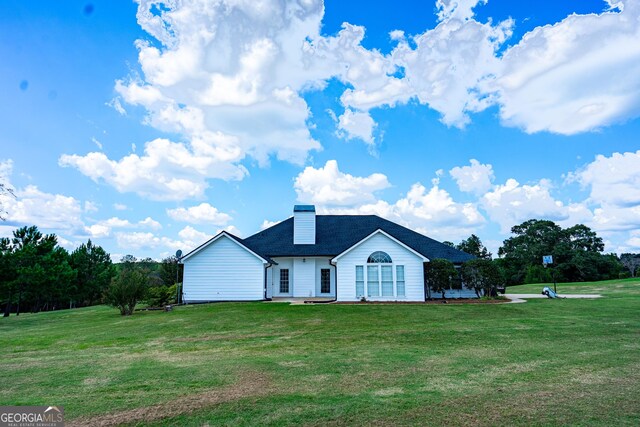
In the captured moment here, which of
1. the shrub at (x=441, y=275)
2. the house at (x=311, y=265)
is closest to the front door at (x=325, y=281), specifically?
the house at (x=311, y=265)

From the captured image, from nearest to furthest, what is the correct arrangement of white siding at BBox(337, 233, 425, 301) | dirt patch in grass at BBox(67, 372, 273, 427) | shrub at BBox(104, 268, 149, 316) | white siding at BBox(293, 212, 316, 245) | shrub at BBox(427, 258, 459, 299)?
dirt patch in grass at BBox(67, 372, 273, 427) < shrub at BBox(104, 268, 149, 316) < shrub at BBox(427, 258, 459, 299) < white siding at BBox(337, 233, 425, 301) < white siding at BBox(293, 212, 316, 245)

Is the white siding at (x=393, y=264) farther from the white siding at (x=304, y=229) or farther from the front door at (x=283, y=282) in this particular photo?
the front door at (x=283, y=282)

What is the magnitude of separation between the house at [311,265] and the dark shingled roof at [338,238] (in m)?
0.07

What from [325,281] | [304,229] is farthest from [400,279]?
[304,229]

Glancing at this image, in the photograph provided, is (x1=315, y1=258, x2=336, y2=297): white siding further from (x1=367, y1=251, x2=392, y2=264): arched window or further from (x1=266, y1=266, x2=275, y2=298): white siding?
(x1=367, y1=251, x2=392, y2=264): arched window

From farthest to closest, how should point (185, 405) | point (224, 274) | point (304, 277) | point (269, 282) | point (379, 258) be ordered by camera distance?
1. point (269, 282)
2. point (304, 277)
3. point (224, 274)
4. point (379, 258)
5. point (185, 405)

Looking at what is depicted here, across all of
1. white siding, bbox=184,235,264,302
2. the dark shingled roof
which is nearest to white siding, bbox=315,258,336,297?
the dark shingled roof

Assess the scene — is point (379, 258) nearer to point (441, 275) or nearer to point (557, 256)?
point (441, 275)

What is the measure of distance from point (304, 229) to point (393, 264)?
7.98 meters

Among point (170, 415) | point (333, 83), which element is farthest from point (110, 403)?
point (333, 83)

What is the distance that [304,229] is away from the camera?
93.5ft

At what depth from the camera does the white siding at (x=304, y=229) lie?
2841cm

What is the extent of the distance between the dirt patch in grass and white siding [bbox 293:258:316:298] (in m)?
20.3

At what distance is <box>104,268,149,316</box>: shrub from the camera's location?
18531 millimetres
